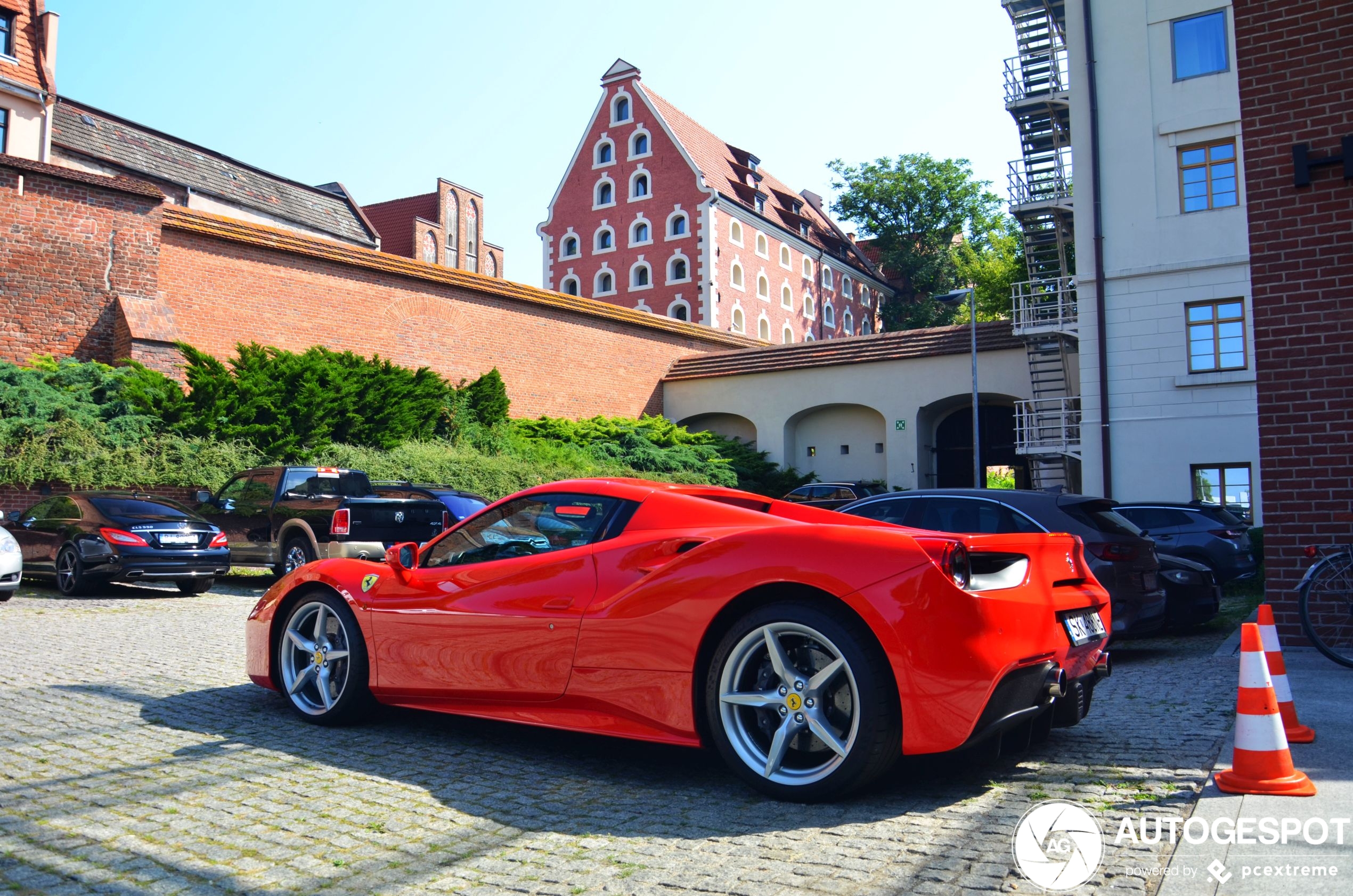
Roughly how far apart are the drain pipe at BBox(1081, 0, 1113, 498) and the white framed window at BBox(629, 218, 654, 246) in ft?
106

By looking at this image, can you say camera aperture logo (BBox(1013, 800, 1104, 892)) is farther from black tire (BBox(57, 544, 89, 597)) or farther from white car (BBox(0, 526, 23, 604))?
black tire (BBox(57, 544, 89, 597))

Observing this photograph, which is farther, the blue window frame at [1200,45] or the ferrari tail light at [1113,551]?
the blue window frame at [1200,45]

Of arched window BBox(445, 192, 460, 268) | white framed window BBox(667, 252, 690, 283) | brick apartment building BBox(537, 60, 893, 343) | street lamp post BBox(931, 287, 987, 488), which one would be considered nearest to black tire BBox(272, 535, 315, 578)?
street lamp post BBox(931, 287, 987, 488)

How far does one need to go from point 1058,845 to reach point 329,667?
12.8 feet

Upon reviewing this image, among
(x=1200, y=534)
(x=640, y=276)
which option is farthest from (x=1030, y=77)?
(x=640, y=276)

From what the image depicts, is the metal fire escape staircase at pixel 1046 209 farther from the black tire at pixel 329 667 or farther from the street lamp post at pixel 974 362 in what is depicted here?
the black tire at pixel 329 667

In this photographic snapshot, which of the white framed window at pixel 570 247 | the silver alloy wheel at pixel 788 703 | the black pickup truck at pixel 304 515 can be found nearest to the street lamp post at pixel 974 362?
the black pickup truck at pixel 304 515

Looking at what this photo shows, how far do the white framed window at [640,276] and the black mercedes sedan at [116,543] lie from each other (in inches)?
1595

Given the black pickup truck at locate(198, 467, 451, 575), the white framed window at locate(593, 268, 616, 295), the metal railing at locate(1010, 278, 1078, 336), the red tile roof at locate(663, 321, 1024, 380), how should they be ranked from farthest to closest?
the white framed window at locate(593, 268, 616, 295) → the red tile roof at locate(663, 321, 1024, 380) → the metal railing at locate(1010, 278, 1078, 336) → the black pickup truck at locate(198, 467, 451, 575)

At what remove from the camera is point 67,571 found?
42.9 ft

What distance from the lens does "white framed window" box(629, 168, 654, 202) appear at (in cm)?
5306

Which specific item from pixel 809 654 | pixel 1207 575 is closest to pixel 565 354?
pixel 1207 575

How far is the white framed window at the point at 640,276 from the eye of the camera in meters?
52.9

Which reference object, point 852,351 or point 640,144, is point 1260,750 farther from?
point 640,144
